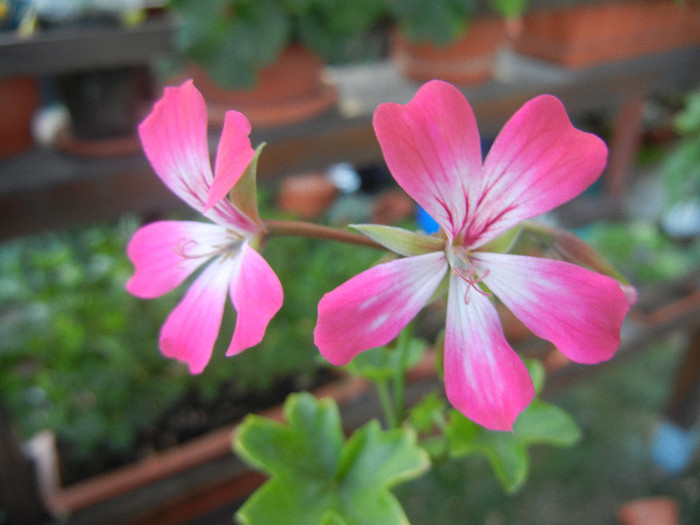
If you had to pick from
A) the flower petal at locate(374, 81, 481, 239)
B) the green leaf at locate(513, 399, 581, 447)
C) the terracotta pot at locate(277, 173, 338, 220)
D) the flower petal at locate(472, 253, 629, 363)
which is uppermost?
the flower petal at locate(374, 81, 481, 239)

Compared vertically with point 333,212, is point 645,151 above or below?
below

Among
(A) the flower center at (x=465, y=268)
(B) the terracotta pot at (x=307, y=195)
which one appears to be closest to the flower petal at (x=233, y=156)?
(A) the flower center at (x=465, y=268)

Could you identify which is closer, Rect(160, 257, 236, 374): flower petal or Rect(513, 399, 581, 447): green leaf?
Rect(160, 257, 236, 374): flower petal

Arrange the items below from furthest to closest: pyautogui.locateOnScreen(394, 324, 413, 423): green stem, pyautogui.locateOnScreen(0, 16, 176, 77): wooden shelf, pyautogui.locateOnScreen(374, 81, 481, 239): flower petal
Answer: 1. pyautogui.locateOnScreen(0, 16, 176, 77): wooden shelf
2. pyautogui.locateOnScreen(394, 324, 413, 423): green stem
3. pyautogui.locateOnScreen(374, 81, 481, 239): flower petal

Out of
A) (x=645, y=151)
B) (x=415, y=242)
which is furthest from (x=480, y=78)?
(x=645, y=151)

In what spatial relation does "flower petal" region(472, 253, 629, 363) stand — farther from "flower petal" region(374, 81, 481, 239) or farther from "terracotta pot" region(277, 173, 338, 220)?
"terracotta pot" region(277, 173, 338, 220)

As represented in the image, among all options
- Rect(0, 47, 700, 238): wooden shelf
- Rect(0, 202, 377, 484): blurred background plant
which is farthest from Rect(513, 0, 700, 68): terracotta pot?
Rect(0, 202, 377, 484): blurred background plant

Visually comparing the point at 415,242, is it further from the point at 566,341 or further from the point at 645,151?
the point at 645,151
